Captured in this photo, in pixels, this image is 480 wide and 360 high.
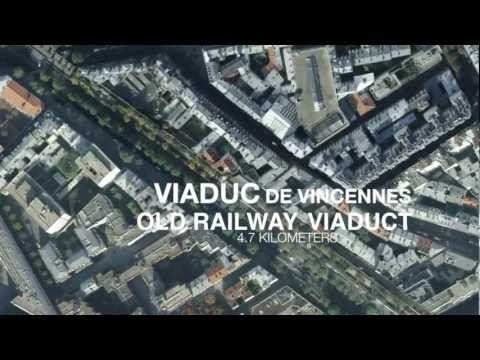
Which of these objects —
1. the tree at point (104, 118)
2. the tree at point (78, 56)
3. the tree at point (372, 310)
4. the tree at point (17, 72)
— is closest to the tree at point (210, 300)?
the tree at point (372, 310)

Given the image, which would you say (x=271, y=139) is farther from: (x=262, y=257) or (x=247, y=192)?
(x=262, y=257)

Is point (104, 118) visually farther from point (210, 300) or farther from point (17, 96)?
point (210, 300)

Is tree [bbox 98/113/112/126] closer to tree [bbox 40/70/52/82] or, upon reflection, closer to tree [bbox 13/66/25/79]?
tree [bbox 40/70/52/82]

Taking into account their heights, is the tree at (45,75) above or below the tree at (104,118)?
above

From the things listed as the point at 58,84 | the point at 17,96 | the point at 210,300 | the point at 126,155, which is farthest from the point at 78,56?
the point at 210,300

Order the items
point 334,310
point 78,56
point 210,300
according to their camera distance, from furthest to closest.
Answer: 1. point 210,300
2. point 334,310
3. point 78,56

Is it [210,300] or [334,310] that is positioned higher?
[210,300]

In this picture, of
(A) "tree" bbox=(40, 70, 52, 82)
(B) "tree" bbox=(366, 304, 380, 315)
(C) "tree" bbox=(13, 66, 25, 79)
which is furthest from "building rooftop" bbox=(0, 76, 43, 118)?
(B) "tree" bbox=(366, 304, 380, 315)

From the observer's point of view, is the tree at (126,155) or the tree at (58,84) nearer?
the tree at (58,84)

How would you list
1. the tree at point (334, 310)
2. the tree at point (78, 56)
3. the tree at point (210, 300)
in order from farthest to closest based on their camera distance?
the tree at point (210, 300)
the tree at point (334, 310)
the tree at point (78, 56)

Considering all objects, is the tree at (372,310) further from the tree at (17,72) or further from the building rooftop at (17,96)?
the tree at (17,72)

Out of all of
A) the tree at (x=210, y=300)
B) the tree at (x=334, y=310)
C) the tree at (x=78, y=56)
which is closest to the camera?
the tree at (x=78, y=56)

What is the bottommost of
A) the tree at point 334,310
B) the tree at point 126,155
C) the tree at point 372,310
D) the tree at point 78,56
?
the tree at point 372,310
